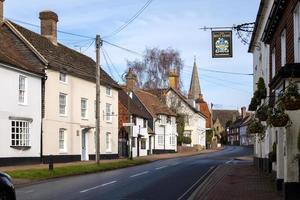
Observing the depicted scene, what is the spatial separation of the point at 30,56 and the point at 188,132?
5836 cm

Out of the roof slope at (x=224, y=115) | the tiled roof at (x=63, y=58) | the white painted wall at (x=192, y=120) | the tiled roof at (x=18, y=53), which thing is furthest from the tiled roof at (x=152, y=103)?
the roof slope at (x=224, y=115)

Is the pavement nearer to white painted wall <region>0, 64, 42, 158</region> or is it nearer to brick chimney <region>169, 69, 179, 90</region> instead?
white painted wall <region>0, 64, 42, 158</region>

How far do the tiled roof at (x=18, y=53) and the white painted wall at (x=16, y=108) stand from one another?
691 mm

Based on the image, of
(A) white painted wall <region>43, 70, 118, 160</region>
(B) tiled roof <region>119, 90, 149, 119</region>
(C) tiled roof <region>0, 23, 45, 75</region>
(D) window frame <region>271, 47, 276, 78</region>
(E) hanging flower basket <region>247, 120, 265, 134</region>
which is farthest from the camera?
(B) tiled roof <region>119, 90, 149, 119</region>

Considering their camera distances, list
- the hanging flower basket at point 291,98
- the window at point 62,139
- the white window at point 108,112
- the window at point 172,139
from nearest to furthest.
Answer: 1. the hanging flower basket at point 291,98
2. the window at point 62,139
3. the white window at point 108,112
4. the window at point 172,139

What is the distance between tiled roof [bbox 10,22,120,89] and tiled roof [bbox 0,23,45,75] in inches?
29.9

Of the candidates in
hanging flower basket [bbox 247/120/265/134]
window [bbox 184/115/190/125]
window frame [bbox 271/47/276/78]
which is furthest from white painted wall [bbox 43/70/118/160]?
window [bbox 184/115/190/125]

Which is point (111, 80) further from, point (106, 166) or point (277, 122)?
point (277, 122)

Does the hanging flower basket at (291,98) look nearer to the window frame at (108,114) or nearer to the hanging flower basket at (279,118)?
the hanging flower basket at (279,118)

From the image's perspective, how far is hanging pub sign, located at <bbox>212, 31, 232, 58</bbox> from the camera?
26.5 metres

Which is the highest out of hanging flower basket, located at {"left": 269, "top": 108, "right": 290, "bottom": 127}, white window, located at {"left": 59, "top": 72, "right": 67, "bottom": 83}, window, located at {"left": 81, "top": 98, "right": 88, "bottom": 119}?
white window, located at {"left": 59, "top": 72, "right": 67, "bottom": 83}

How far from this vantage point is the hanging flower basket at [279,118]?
13556 mm

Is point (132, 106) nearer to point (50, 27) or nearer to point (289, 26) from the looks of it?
point (50, 27)

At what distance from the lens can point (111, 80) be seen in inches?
2063
